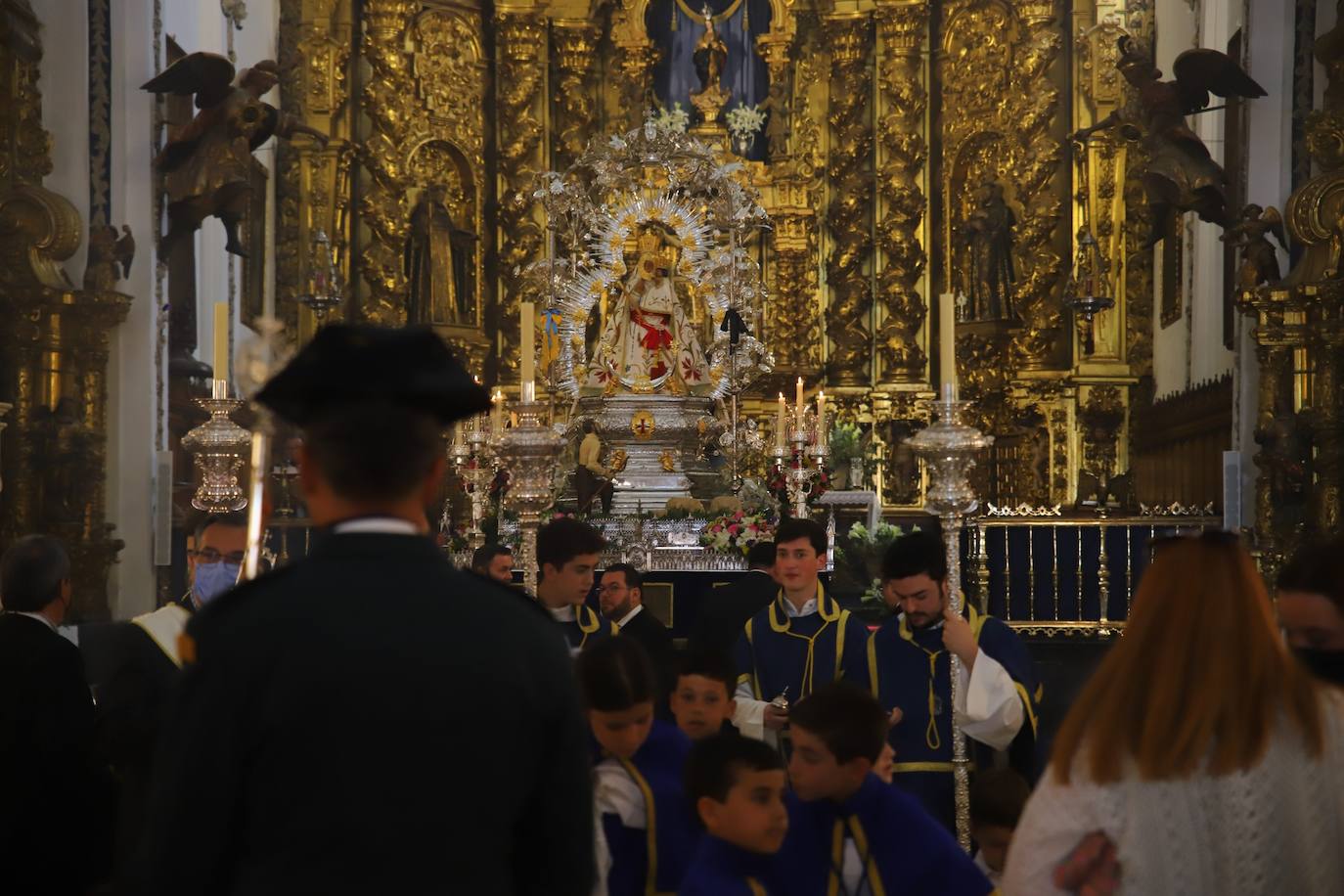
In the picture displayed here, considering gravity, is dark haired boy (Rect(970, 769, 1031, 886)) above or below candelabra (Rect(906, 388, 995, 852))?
below

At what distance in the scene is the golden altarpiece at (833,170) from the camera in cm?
1908

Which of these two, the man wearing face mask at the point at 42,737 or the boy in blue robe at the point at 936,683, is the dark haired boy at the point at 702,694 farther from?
the man wearing face mask at the point at 42,737

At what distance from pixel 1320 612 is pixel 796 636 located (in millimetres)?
2979

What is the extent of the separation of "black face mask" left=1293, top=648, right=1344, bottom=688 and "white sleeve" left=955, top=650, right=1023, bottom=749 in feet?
6.52

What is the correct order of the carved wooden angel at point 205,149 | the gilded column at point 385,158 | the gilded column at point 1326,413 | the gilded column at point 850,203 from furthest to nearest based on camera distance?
the gilded column at point 850,203
the gilded column at point 385,158
the carved wooden angel at point 205,149
the gilded column at point 1326,413

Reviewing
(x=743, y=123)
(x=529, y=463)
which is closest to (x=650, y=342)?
(x=743, y=123)

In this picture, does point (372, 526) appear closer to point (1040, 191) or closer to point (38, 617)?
point (38, 617)

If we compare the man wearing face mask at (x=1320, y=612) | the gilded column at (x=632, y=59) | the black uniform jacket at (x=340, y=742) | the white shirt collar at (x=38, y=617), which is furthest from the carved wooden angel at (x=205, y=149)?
the black uniform jacket at (x=340, y=742)

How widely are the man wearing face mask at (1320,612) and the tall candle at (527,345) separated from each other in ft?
10.5

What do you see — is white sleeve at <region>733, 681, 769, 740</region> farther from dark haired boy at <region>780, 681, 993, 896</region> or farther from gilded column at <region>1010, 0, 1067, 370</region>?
gilded column at <region>1010, 0, 1067, 370</region>

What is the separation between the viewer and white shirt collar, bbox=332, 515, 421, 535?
2.65 m

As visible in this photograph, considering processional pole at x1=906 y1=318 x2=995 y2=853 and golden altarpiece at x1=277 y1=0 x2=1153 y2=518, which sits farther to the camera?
golden altarpiece at x1=277 y1=0 x2=1153 y2=518

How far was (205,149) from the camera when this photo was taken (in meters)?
14.4

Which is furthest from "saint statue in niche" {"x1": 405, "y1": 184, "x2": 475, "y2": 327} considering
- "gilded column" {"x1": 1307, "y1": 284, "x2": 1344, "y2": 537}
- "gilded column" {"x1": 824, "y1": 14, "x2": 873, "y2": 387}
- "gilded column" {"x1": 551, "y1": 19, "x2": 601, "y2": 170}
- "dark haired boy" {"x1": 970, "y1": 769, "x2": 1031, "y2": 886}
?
"dark haired boy" {"x1": 970, "y1": 769, "x2": 1031, "y2": 886}
